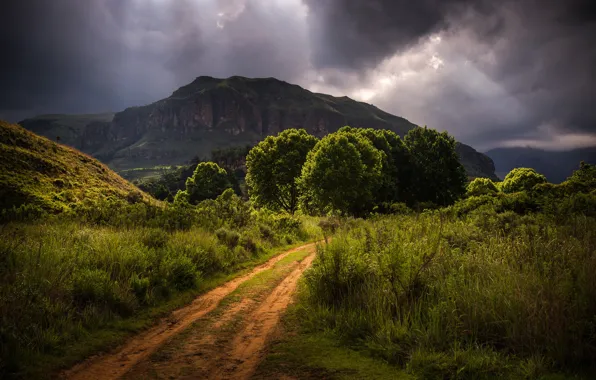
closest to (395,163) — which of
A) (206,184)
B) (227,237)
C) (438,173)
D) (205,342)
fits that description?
(438,173)

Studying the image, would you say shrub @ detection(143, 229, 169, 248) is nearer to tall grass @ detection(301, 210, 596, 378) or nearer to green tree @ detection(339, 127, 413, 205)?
tall grass @ detection(301, 210, 596, 378)

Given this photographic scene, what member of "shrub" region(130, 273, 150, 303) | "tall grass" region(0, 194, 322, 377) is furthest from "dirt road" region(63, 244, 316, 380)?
"shrub" region(130, 273, 150, 303)

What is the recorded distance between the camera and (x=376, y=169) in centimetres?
3838

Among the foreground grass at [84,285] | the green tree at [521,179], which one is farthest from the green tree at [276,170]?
the green tree at [521,179]

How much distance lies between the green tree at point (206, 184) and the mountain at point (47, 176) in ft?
134

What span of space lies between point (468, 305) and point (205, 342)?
5.11 m

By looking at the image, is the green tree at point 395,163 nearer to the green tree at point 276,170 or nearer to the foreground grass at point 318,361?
the green tree at point 276,170

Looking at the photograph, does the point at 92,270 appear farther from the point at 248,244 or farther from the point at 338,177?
the point at 338,177

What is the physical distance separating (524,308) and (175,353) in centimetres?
612

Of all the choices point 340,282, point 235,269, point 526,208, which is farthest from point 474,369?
point 526,208

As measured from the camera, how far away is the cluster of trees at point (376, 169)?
39.4 meters

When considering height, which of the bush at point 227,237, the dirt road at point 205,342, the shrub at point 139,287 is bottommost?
the dirt road at point 205,342

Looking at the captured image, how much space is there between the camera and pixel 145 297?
8.45 metres

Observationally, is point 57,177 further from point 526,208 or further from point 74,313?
point 526,208
